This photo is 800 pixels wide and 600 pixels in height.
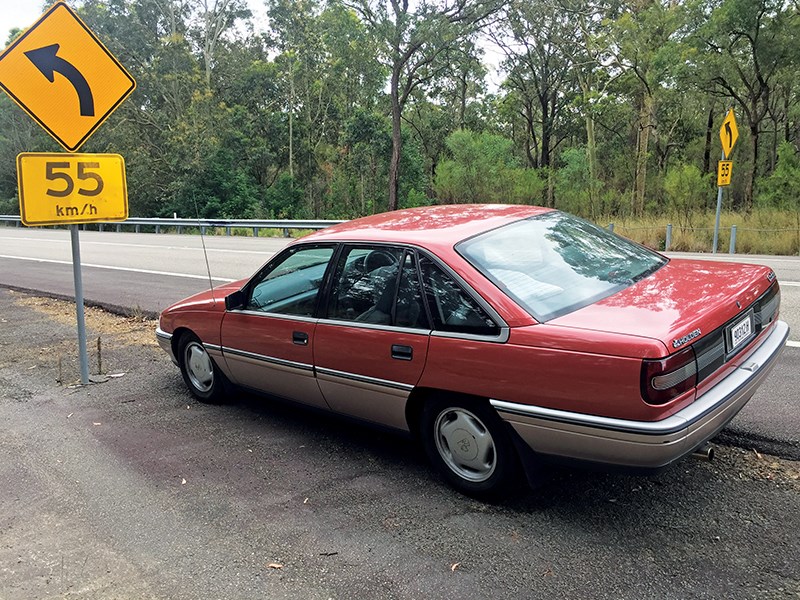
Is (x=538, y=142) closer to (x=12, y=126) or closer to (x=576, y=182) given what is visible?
(x=576, y=182)

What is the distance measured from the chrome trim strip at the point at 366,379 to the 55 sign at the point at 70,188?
2811mm

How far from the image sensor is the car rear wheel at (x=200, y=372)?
16.9 feet

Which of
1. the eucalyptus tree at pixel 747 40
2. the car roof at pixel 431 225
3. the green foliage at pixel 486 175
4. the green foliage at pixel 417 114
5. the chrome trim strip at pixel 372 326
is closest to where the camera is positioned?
the chrome trim strip at pixel 372 326

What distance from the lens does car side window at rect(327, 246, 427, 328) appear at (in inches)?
144

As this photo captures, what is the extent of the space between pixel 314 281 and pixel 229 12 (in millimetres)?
46126

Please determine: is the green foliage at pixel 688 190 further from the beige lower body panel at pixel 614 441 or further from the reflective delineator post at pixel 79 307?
the beige lower body panel at pixel 614 441

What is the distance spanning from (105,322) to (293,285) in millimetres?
5575

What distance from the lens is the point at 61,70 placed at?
17.5ft

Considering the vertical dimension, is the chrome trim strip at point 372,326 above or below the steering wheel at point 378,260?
below

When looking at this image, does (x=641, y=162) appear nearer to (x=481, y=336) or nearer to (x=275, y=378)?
(x=275, y=378)

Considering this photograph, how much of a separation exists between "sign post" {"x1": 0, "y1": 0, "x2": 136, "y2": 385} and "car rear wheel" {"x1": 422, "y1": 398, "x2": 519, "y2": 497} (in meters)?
3.70

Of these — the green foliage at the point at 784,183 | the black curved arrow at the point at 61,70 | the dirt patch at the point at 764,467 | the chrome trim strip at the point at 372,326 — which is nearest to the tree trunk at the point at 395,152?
the green foliage at the point at 784,183

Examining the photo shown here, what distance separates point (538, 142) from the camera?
44.6 metres

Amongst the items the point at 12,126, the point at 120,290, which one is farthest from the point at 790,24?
the point at 12,126
